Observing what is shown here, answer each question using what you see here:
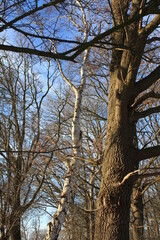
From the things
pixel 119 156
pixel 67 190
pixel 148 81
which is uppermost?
pixel 148 81

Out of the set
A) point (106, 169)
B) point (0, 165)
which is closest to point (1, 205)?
point (0, 165)

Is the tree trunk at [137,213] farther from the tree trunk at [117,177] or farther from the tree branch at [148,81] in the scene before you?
the tree branch at [148,81]

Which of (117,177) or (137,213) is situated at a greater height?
(117,177)

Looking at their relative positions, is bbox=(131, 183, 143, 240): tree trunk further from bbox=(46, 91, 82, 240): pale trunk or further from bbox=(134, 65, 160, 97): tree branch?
bbox=(134, 65, 160, 97): tree branch

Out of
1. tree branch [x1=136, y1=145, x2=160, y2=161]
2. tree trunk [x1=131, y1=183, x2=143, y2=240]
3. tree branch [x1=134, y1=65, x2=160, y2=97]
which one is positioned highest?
tree branch [x1=134, y1=65, x2=160, y2=97]

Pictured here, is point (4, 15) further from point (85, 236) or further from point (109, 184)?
point (85, 236)

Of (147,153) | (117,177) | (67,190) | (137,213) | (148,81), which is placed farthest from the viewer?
(137,213)

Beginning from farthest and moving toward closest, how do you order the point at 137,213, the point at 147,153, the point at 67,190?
1. the point at 137,213
2. the point at 67,190
3. the point at 147,153

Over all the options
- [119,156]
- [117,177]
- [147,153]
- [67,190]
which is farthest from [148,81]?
[67,190]

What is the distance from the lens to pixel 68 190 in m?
4.54

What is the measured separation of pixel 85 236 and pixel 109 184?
11760 mm

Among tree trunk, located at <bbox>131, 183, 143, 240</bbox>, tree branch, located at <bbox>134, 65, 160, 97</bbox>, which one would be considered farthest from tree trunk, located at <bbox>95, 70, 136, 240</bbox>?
tree trunk, located at <bbox>131, 183, 143, 240</bbox>

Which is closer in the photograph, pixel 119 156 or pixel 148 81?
pixel 119 156

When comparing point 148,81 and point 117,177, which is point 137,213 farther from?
point 148,81
